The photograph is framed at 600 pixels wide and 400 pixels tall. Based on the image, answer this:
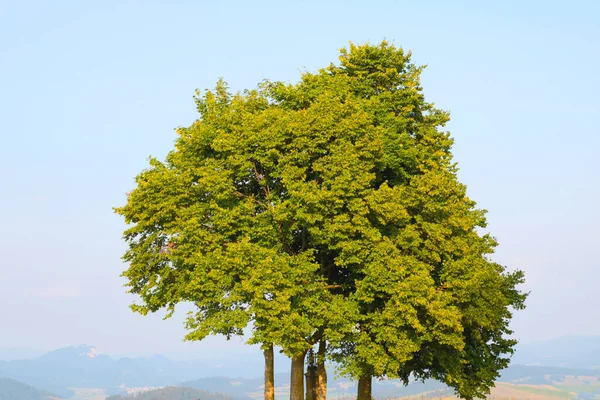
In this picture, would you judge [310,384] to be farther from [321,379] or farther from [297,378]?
[297,378]

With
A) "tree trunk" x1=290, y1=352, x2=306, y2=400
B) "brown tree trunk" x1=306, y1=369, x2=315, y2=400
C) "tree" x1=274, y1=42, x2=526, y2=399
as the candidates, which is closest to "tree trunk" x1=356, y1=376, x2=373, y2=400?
"tree" x1=274, y1=42, x2=526, y2=399

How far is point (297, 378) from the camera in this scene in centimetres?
4103

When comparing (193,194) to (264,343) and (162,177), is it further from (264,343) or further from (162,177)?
(264,343)

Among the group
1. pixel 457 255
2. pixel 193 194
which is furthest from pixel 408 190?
pixel 193 194

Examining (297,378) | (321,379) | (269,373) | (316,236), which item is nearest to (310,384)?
(321,379)

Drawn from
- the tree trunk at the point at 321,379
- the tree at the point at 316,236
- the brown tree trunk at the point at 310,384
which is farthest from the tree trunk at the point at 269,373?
the brown tree trunk at the point at 310,384

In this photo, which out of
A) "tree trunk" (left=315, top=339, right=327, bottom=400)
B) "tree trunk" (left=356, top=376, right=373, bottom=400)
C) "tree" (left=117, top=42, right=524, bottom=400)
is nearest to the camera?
"tree" (left=117, top=42, right=524, bottom=400)

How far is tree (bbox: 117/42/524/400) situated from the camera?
36.1 m

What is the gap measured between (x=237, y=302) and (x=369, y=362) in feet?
29.0

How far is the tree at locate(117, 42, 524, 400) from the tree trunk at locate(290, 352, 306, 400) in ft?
0.32

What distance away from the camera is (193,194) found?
38844 mm

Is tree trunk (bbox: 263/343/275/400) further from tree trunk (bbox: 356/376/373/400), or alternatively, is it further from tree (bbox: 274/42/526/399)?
tree trunk (bbox: 356/376/373/400)

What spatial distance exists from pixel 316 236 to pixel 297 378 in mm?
10400

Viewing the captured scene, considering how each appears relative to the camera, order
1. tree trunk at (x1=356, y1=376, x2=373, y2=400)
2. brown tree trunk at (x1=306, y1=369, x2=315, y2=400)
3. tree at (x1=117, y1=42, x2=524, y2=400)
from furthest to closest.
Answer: brown tree trunk at (x1=306, y1=369, x2=315, y2=400) < tree trunk at (x1=356, y1=376, x2=373, y2=400) < tree at (x1=117, y1=42, x2=524, y2=400)
